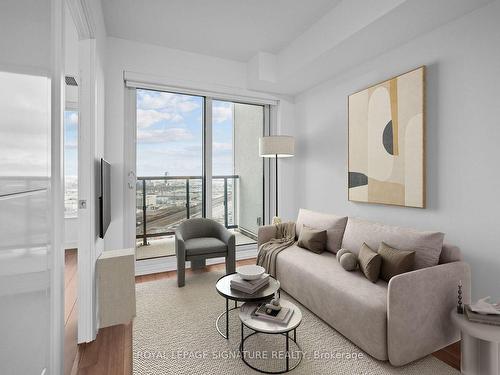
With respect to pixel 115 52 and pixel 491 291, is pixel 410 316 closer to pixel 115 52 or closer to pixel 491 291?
pixel 491 291

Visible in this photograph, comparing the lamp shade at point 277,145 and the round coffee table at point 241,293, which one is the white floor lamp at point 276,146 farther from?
the round coffee table at point 241,293

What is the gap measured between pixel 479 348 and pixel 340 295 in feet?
2.72

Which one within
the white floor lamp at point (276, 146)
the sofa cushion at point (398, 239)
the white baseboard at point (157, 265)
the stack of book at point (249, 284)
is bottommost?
the white baseboard at point (157, 265)

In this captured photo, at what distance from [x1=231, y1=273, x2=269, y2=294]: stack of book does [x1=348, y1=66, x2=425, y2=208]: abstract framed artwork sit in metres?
1.61

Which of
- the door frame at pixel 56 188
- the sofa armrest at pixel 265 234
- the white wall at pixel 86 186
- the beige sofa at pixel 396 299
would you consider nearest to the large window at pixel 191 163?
the sofa armrest at pixel 265 234

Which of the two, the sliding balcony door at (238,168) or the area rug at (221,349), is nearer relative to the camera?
the area rug at (221,349)

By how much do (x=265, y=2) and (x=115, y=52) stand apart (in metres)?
1.91

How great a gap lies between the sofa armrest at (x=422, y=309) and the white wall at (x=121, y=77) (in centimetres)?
297

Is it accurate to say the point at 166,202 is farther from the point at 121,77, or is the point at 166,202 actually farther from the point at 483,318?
the point at 483,318

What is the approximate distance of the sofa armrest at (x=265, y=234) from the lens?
3.42m

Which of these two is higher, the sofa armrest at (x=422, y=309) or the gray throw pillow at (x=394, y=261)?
the gray throw pillow at (x=394, y=261)

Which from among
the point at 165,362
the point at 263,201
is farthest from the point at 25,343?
the point at 263,201

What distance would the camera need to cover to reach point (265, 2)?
2707 mm

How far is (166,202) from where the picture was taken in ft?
12.9
